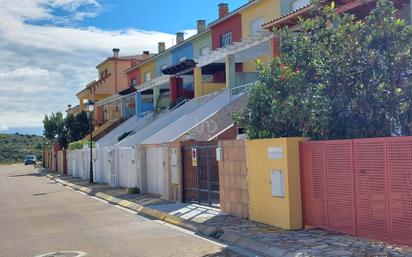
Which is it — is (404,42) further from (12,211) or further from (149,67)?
(149,67)

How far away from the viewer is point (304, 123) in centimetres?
1191

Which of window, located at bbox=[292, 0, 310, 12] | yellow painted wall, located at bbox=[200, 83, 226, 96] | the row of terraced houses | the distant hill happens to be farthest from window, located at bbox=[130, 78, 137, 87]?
the distant hill

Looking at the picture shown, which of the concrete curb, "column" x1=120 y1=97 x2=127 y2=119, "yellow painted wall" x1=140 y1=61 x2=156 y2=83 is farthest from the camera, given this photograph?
"column" x1=120 y1=97 x2=127 y2=119

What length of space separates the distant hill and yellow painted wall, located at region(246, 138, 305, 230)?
106 m

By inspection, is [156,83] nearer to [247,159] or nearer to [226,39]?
[226,39]

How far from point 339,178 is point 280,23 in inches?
384

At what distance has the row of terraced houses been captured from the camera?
923 centimetres

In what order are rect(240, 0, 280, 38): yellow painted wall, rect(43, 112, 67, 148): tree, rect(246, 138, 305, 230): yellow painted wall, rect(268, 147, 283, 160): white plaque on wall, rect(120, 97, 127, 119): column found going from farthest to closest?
1. rect(43, 112, 67, 148): tree
2. rect(120, 97, 127, 119): column
3. rect(240, 0, 280, 38): yellow painted wall
4. rect(268, 147, 283, 160): white plaque on wall
5. rect(246, 138, 305, 230): yellow painted wall

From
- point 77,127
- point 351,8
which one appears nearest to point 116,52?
point 77,127

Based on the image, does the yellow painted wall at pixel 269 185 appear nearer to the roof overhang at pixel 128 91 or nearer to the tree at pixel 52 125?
the roof overhang at pixel 128 91

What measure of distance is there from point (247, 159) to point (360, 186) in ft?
12.4

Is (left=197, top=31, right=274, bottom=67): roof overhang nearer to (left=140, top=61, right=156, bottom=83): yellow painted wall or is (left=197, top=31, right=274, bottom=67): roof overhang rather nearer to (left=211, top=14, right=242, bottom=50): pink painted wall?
(left=211, top=14, right=242, bottom=50): pink painted wall

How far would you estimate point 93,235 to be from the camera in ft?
39.8

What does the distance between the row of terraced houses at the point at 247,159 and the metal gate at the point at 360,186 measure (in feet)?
0.06
